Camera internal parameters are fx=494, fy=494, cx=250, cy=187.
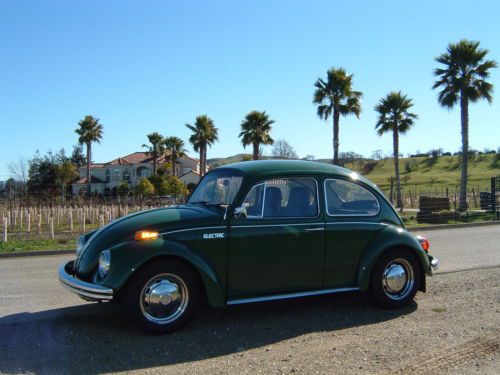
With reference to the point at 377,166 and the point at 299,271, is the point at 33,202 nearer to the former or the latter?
the point at 299,271

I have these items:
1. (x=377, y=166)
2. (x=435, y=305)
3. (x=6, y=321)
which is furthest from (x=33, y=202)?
(x=377, y=166)

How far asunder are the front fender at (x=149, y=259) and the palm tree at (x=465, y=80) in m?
27.7

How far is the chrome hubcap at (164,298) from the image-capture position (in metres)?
4.76

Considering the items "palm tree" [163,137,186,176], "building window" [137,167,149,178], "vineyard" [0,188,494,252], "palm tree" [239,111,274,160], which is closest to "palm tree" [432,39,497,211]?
"vineyard" [0,188,494,252]

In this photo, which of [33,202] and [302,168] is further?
[33,202]

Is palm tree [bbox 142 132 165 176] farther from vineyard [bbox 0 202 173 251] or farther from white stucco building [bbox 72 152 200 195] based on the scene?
vineyard [bbox 0 202 173 251]

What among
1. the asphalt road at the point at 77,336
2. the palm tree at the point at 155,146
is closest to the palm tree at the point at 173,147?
the palm tree at the point at 155,146

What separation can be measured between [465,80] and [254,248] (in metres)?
29.0

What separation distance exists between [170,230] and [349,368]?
2.11 metres

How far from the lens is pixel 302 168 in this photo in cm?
570

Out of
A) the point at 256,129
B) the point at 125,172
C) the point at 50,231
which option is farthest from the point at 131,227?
the point at 125,172

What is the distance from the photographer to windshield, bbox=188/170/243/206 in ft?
17.9

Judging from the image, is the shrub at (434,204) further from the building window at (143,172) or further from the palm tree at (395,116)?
the building window at (143,172)

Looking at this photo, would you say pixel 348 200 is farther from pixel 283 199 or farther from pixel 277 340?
pixel 277 340
